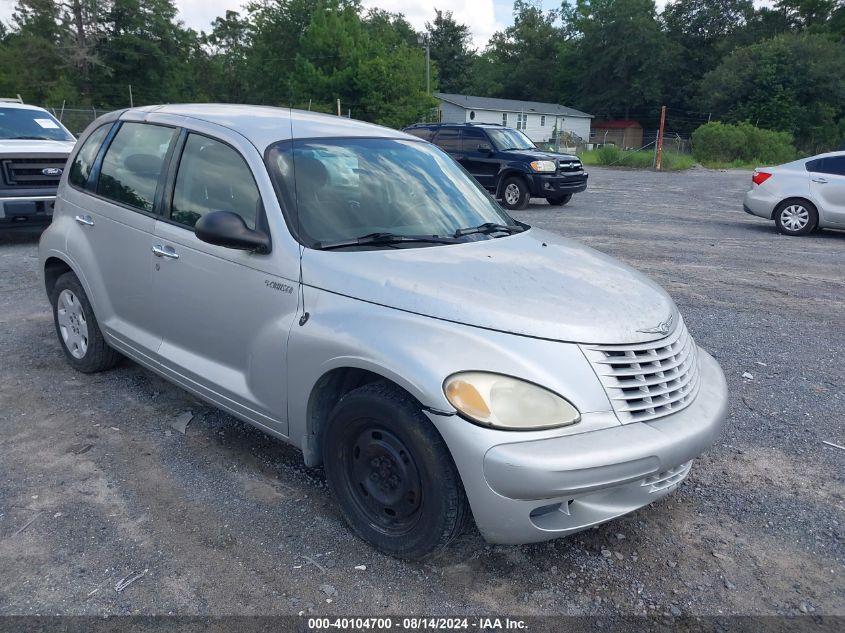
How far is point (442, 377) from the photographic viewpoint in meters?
2.52

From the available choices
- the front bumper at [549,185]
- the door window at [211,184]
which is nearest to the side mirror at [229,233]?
the door window at [211,184]

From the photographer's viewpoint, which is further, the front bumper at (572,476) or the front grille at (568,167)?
the front grille at (568,167)

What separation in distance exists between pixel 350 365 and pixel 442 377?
17.7 inches

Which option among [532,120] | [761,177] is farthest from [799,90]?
[761,177]

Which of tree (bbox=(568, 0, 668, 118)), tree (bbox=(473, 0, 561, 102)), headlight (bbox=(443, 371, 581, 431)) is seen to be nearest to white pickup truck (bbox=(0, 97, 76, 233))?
headlight (bbox=(443, 371, 581, 431))

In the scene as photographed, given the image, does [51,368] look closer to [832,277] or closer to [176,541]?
[176,541]

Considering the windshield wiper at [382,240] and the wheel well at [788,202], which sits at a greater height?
the windshield wiper at [382,240]

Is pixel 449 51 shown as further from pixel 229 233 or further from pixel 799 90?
pixel 229 233

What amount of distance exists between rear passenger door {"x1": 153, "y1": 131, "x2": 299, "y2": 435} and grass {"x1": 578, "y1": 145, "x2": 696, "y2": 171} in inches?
1135

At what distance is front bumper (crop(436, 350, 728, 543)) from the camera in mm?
2402

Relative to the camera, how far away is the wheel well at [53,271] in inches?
192

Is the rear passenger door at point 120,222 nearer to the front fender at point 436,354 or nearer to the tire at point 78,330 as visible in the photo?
the tire at point 78,330

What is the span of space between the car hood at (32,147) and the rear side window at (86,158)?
5.24 m

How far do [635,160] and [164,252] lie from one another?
29.9 metres
